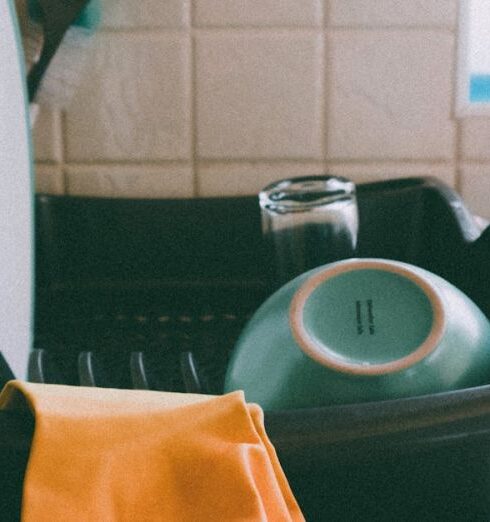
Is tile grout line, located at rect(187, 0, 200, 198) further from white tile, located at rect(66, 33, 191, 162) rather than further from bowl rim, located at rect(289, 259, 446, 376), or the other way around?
bowl rim, located at rect(289, 259, 446, 376)

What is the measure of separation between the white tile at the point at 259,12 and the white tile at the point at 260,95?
0.01 metres

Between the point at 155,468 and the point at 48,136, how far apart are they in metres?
0.52

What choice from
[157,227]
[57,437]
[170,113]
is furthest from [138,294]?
[57,437]

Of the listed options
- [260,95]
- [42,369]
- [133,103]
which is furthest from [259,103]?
[42,369]

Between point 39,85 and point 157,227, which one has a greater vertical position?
point 39,85

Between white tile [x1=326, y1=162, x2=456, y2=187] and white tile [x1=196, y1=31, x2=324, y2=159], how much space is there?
1.1 inches

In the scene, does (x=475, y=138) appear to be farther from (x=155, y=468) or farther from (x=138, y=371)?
(x=155, y=468)

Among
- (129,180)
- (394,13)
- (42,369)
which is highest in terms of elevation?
(394,13)

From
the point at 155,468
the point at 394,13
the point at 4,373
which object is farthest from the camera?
the point at 394,13

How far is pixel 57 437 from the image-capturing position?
281mm

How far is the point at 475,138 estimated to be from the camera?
2.41ft

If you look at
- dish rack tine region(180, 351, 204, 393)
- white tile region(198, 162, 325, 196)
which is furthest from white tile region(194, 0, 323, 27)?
dish rack tine region(180, 351, 204, 393)

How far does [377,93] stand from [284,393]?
0.43 meters

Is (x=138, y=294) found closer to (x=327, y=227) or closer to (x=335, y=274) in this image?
(x=327, y=227)
